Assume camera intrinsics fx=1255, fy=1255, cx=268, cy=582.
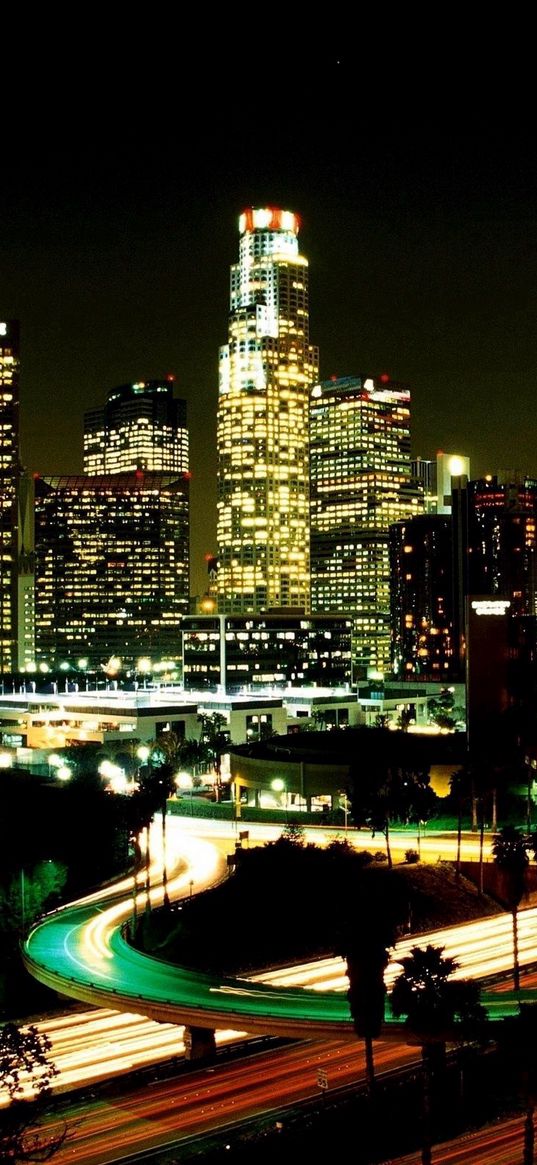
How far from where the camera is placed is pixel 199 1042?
47.4 meters

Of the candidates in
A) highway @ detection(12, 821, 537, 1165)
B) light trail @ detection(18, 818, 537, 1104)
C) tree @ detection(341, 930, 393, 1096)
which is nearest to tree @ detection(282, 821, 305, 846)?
light trail @ detection(18, 818, 537, 1104)

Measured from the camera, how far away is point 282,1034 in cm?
4525

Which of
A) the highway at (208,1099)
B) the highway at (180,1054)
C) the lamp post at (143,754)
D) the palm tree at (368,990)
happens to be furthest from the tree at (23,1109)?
the lamp post at (143,754)

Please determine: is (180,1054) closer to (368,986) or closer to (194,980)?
(194,980)

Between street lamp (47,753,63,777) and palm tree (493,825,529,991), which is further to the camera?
street lamp (47,753,63,777)

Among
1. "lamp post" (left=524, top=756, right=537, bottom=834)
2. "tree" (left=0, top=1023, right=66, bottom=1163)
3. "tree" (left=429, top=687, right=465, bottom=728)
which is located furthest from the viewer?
"tree" (left=429, top=687, right=465, bottom=728)

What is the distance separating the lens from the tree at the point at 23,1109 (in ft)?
116

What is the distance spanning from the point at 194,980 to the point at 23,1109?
17360 mm

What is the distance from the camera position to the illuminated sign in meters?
122

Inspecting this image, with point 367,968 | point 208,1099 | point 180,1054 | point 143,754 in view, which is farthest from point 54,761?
point 367,968

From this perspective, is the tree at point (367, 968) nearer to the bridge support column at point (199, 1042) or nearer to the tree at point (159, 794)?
the bridge support column at point (199, 1042)

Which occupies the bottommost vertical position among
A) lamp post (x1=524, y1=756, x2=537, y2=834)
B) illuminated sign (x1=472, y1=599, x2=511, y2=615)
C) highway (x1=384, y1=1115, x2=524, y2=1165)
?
highway (x1=384, y1=1115, x2=524, y2=1165)

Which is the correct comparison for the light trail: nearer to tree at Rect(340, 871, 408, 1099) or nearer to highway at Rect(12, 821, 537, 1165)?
highway at Rect(12, 821, 537, 1165)

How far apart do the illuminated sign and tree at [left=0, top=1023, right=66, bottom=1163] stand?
3332 inches
